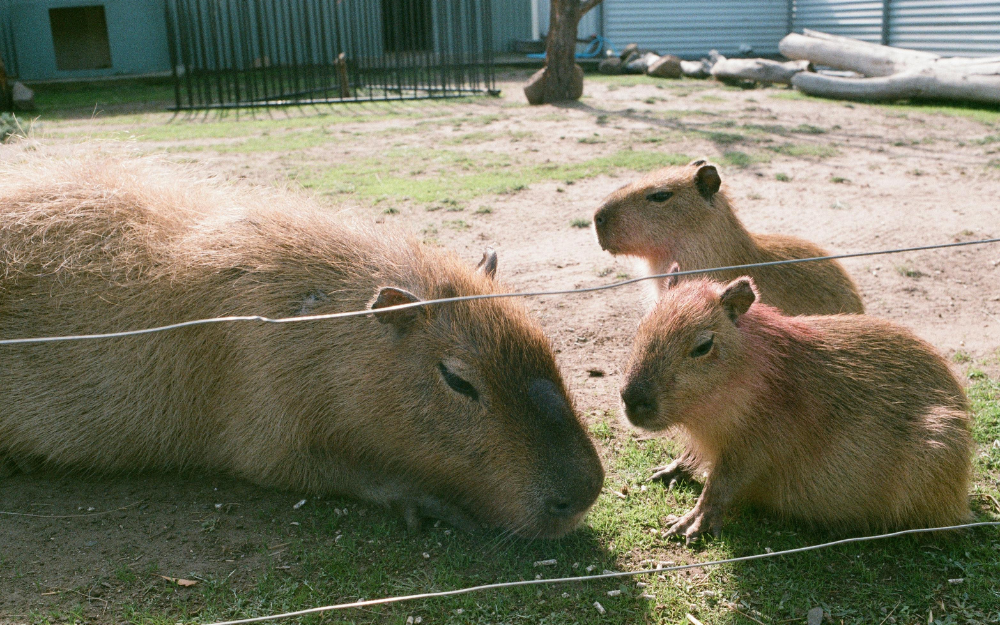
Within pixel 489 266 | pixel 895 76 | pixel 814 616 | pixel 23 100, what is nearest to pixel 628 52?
pixel 895 76

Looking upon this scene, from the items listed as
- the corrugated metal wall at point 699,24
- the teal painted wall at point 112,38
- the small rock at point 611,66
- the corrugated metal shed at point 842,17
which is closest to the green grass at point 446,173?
the small rock at point 611,66

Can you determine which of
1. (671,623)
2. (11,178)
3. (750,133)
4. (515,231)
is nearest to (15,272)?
(11,178)

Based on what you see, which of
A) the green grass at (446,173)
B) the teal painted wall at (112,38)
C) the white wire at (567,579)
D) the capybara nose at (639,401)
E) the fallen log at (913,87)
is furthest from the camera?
the teal painted wall at (112,38)

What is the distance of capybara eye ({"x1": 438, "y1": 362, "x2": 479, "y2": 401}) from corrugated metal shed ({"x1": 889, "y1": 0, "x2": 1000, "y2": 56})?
48.8 ft

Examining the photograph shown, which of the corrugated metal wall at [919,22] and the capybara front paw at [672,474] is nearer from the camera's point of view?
the capybara front paw at [672,474]

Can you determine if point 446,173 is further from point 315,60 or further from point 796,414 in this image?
point 315,60

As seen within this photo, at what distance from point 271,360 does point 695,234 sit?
230cm

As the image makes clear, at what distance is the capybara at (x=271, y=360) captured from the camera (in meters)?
2.80

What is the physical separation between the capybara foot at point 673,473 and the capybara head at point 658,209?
A: 1.43m

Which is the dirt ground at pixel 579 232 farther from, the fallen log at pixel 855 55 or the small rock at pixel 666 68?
the small rock at pixel 666 68

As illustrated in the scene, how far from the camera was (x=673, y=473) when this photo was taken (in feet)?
10.9

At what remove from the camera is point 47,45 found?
18453mm

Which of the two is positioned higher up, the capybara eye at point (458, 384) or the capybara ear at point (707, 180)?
the capybara ear at point (707, 180)

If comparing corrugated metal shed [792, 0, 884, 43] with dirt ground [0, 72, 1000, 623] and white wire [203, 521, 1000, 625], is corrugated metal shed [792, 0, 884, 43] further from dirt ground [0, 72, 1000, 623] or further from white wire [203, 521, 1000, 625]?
white wire [203, 521, 1000, 625]
